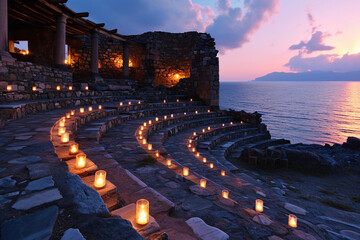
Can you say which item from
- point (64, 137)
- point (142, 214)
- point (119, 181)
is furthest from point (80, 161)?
point (142, 214)

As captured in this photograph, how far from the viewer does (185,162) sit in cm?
609

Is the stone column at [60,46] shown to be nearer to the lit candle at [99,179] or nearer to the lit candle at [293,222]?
the lit candle at [99,179]

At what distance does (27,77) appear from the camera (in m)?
8.27

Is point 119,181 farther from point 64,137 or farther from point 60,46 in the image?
point 60,46

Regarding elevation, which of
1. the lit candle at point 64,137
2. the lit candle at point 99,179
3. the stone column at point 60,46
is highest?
the stone column at point 60,46

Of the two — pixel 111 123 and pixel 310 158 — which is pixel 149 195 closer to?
pixel 111 123

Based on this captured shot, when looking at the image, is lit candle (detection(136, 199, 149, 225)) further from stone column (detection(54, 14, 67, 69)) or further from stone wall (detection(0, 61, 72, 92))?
stone column (detection(54, 14, 67, 69))

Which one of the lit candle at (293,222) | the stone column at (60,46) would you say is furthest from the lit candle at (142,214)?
the stone column at (60,46)

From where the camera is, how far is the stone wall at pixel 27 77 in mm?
7254

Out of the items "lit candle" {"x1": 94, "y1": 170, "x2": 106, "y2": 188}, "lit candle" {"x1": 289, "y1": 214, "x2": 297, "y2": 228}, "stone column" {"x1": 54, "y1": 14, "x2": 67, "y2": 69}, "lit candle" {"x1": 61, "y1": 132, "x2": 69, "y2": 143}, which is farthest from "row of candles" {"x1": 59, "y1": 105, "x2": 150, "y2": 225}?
"stone column" {"x1": 54, "y1": 14, "x2": 67, "y2": 69}

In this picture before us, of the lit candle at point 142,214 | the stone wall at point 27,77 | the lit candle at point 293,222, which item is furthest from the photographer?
the stone wall at point 27,77

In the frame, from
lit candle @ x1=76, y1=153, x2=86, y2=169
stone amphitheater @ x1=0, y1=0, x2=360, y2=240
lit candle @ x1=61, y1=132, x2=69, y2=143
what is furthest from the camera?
lit candle @ x1=61, y1=132, x2=69, y2=143

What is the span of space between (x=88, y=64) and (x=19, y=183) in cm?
1844

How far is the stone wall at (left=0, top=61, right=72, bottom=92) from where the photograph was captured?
23.8 ft
